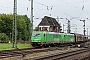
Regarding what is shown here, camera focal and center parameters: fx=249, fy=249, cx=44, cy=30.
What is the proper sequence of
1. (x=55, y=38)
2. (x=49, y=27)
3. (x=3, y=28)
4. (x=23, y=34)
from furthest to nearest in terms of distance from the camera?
1. (x=49, y=27)
2. (x=23, y=34)
3. (x=3, y=28)
4. (x=55, y=38)

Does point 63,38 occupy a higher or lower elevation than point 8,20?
lower

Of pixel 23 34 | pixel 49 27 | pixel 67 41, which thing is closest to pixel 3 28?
pixel 23 34

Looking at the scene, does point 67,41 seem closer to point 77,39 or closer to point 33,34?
point 77,39

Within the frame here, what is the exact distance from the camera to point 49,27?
347 ft

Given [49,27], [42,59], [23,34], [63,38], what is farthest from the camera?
[49,27]

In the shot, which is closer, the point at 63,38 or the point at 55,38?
the point at 55,38

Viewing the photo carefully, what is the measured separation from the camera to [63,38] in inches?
1984

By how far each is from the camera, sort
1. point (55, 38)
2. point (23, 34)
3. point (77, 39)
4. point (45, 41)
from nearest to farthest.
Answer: point (45, 41) < point (55, 38) < point (77, 39) < point (23, 34)

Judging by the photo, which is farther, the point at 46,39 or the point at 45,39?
the point at 46,39

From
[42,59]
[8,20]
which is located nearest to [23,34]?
[8,20]

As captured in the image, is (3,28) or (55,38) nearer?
(55,38)

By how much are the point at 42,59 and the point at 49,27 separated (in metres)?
87.4

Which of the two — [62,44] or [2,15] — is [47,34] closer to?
[62,44]

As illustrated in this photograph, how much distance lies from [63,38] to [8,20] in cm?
4124
